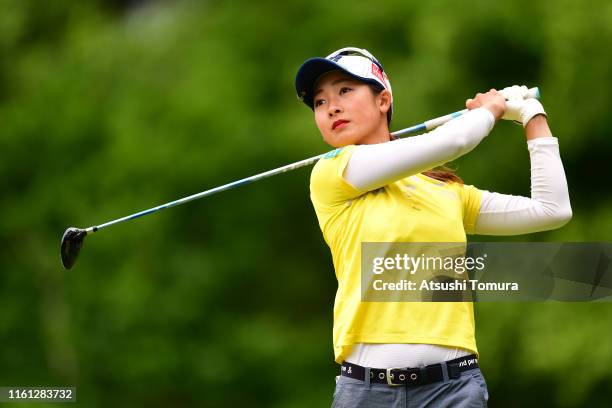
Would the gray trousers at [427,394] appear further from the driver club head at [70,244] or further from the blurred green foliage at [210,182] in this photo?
the blurred green foliage at [210,182]

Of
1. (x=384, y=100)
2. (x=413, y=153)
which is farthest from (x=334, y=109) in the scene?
(x=413, y=153)

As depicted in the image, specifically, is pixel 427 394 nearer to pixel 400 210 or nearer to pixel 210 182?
pixel 400 210

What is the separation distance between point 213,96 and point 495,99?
8293 millimetres

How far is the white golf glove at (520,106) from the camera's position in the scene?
10.3 feet

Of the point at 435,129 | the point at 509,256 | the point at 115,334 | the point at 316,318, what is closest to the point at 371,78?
the point at 435,129

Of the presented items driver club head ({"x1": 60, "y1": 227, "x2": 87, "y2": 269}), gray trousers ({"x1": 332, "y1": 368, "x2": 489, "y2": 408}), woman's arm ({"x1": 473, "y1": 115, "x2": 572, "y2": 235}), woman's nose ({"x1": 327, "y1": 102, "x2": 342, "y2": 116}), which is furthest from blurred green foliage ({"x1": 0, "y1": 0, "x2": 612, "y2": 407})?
gray trousers ({"x1": 332, "y1": 368, "x2": 489, "y2": 408})

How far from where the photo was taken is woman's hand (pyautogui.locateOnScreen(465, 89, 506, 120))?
10.3ft

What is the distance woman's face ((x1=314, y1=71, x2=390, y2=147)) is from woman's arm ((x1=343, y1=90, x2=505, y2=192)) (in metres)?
0.13

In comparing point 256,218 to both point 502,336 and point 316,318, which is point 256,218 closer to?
point 316,318

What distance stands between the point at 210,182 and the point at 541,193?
8130 millimetres

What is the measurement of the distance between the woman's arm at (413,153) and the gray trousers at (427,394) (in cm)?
51

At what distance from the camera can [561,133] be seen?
28.6 feet

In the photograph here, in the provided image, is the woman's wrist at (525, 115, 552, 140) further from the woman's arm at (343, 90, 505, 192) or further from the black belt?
the black belt

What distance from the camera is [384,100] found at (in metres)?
3.29
